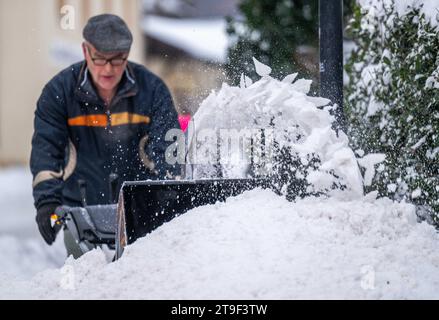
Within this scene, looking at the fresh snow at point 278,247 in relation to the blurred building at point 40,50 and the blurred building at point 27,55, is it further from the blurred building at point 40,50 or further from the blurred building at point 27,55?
the blurred building at point 27,55

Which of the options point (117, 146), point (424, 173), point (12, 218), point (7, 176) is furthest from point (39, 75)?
point (424, 173)

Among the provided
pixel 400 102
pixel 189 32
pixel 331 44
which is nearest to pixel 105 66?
pixel 331 44

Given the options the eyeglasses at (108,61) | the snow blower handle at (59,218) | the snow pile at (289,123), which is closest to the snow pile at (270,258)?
the snow pile at (289,123)

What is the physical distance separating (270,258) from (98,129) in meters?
2.51

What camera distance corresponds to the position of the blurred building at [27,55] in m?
23.0

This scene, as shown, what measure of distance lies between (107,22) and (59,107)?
68 centimetres

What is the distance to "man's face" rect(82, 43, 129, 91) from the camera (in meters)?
6.18

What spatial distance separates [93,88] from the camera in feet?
20.6

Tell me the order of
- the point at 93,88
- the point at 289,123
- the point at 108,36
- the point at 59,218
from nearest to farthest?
the point at 289,123 → the point at 59,218 → the point at 108,36 → the point at 93,88

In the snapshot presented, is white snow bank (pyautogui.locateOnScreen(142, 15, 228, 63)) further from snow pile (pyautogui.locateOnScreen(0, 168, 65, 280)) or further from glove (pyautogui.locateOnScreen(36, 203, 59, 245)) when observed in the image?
glove (pyautogui.locateOnScreen(36, 203, 59, 245))

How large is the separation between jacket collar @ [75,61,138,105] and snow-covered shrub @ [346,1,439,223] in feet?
5.15

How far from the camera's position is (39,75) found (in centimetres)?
2334

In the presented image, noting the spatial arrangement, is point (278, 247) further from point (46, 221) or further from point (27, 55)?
point (27, 55)

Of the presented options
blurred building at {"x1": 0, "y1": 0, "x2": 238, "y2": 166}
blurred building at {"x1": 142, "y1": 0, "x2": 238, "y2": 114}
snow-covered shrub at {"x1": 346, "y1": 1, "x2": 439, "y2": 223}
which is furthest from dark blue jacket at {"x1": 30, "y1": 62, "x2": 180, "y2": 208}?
blurred building at {"x1": 142, "y1": 0, "x2": 238, "y2": 114}
